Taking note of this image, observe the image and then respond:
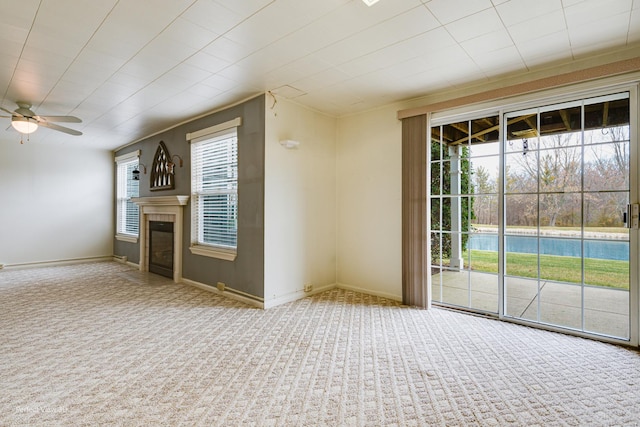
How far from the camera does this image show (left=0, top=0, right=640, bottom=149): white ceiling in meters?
2.14

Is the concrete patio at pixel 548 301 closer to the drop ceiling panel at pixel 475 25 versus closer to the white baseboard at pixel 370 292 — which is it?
the white baseboard at pixel 370 292

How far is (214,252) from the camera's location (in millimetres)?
4340

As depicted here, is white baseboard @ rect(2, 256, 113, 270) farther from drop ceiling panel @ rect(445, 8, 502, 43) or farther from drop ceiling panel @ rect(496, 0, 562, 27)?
drop ceiling panel @ rect(496, 0, 562, 27)

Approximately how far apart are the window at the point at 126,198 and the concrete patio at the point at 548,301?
5.95 meters

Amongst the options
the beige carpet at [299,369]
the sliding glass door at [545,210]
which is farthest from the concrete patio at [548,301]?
the beige carpet at [299,369]

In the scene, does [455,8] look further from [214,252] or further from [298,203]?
[214,252]

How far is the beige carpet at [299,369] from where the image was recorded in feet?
5.92

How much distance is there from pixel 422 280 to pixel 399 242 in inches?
21.2

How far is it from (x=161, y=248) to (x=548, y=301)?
583 cm

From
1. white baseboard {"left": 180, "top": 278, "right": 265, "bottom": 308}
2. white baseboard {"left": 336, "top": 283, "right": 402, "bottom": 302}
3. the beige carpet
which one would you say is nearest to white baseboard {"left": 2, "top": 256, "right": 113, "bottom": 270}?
the beige carpet

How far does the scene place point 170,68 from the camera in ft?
10.00

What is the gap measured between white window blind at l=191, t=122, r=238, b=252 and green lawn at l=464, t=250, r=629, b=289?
3381 millimetres

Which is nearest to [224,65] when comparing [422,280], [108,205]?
Result: [422,280]

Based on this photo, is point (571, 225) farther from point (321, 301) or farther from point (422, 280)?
point (321, 301)
